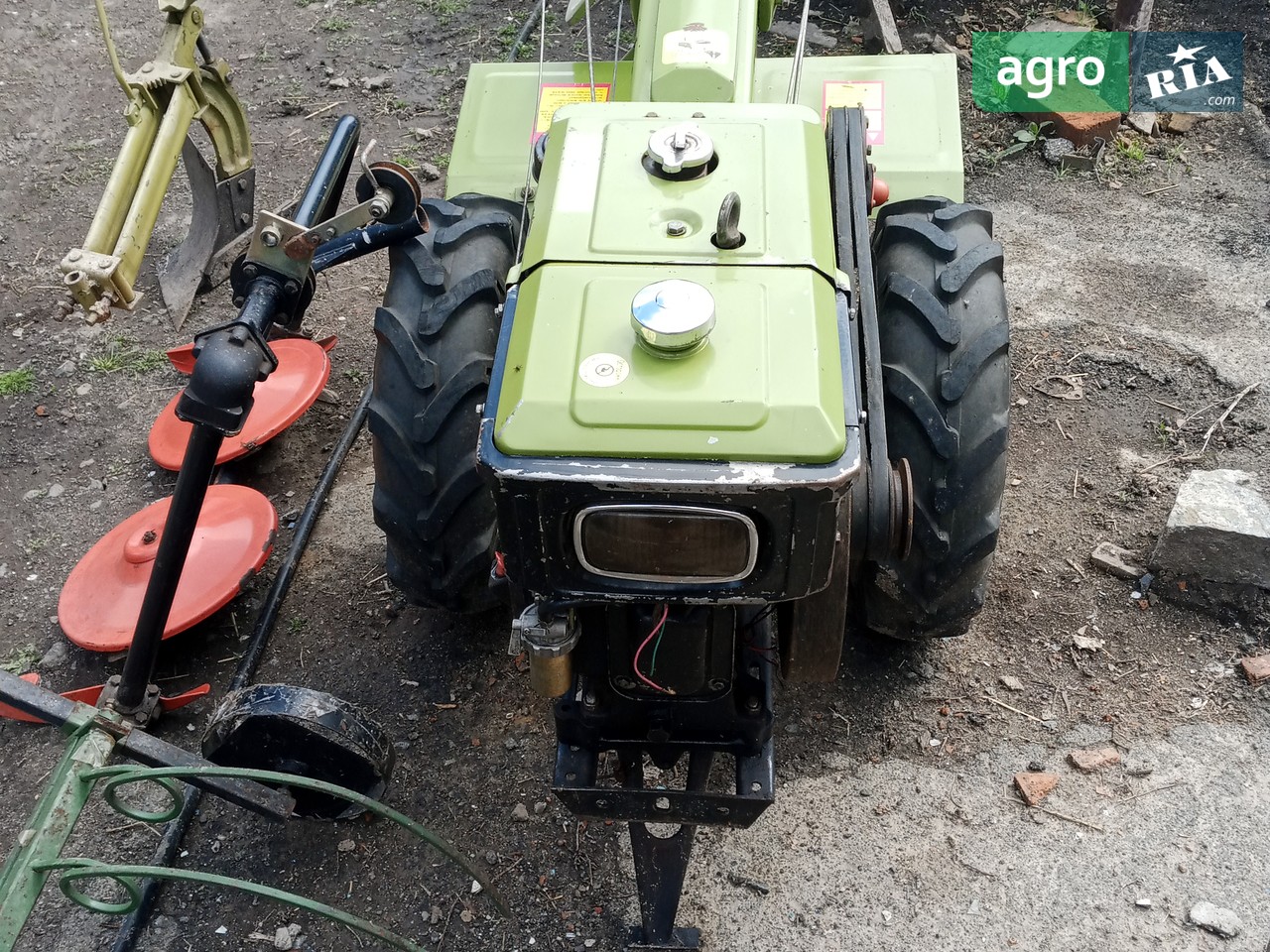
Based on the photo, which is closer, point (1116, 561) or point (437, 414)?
point (437, 414)

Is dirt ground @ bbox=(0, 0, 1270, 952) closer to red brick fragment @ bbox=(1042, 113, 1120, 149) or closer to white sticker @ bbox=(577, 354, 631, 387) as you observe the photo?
red brick fragment @ bbox=(1042, 113, 1120, 149)

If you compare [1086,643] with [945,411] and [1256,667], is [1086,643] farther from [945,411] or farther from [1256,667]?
[945,411]

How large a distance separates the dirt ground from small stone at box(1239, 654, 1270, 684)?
47 millimetres

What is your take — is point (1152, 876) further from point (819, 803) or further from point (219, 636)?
point (219, 636)

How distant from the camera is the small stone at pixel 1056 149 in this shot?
4953 millimetres

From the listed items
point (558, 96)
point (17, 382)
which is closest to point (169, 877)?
point (558, 96)

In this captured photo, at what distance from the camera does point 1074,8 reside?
584cm

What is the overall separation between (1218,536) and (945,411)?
114 cm

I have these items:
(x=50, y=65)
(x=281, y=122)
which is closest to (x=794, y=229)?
(x=281, y=122)

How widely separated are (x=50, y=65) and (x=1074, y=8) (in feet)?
19.3

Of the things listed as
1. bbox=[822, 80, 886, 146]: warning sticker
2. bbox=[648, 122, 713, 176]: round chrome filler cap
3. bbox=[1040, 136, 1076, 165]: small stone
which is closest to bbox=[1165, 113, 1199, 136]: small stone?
bbox=[1040, 136, 1076, 165]: small stone

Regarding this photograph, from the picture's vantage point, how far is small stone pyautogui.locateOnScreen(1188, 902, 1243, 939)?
7.99 feet

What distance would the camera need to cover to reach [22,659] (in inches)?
128

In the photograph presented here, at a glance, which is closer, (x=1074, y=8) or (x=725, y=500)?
(x=725, y=500)
